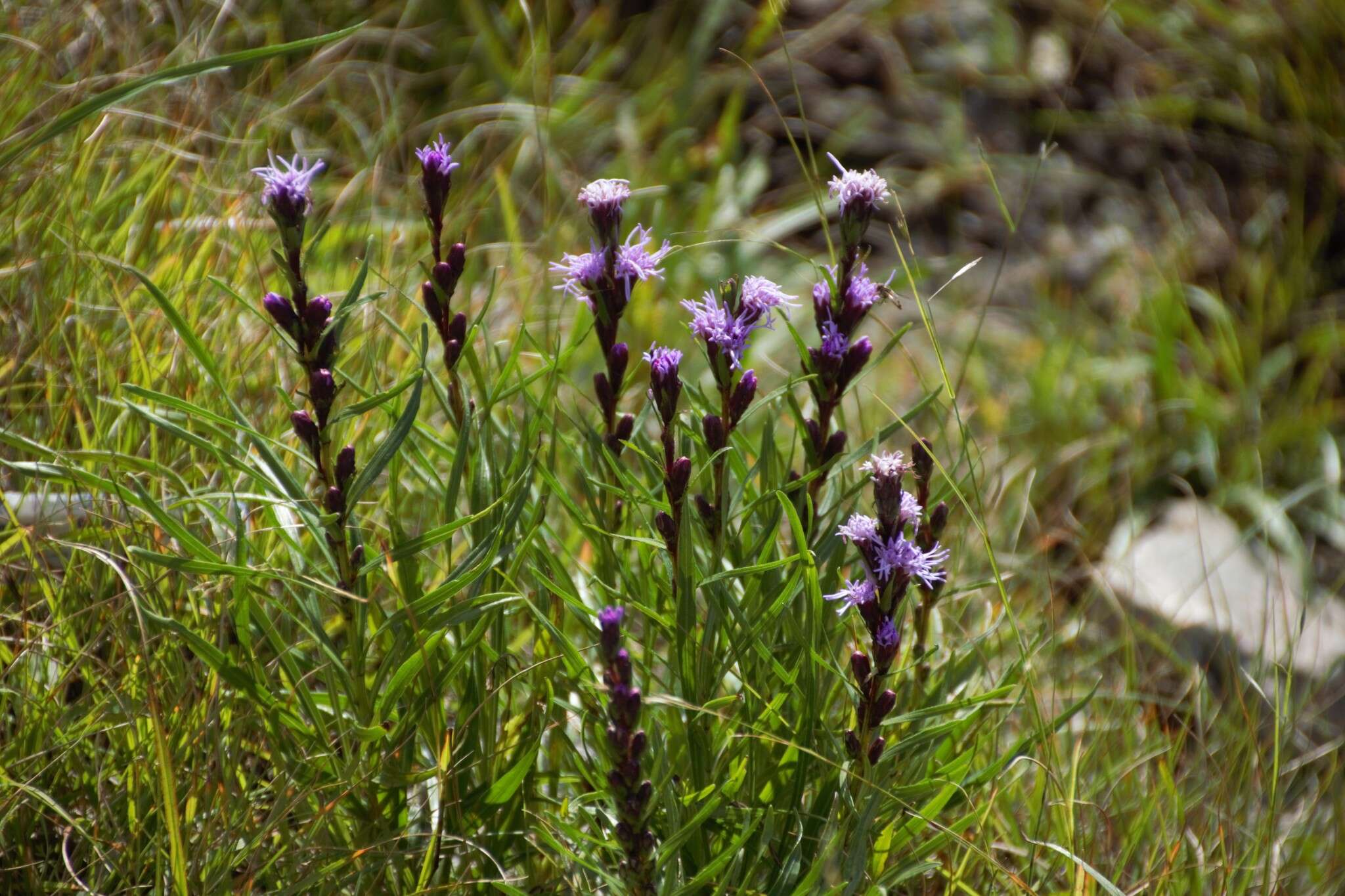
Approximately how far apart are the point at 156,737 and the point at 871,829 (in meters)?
0.86

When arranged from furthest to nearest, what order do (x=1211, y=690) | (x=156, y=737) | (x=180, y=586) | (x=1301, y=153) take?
1. (x=1301, y=153)
2. (x=1211, y=690)
3. (x=180, y=586)
4. (x=156, y=737)

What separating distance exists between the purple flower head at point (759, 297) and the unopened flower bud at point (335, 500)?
20.4 inches

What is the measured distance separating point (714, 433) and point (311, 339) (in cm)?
47

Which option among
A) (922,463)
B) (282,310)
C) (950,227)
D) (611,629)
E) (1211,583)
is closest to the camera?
(611,629)

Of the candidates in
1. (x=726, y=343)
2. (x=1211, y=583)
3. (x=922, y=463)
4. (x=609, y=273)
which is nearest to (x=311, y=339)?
(x=609, y=273)

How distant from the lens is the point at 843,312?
1.44m

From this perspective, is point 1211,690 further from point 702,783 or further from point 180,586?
point 180,586

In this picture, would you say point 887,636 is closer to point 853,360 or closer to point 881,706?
point 881,706

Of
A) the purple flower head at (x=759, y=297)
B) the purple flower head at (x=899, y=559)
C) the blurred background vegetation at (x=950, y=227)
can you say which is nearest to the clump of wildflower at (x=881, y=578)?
the purple flower head at (x=899, y=559)

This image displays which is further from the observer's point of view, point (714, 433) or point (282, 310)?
point (714, 433)

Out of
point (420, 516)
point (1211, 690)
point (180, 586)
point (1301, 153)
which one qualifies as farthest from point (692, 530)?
point (1301, 153)

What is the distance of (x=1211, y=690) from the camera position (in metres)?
2.89

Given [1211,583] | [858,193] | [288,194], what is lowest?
[1211,583]

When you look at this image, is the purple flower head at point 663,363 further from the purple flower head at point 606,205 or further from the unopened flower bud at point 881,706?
the unopened flower bud at point 881,706
